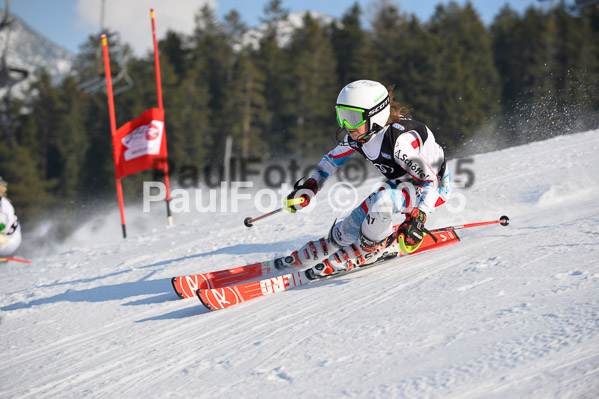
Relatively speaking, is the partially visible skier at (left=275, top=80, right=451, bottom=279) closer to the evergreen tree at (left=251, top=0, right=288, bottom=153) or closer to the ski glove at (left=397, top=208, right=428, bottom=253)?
the ski glove at (left=397, top=208, right=428, bottom=253)

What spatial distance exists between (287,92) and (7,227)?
93.3 ft

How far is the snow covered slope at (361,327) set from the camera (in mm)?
Answer: 2219

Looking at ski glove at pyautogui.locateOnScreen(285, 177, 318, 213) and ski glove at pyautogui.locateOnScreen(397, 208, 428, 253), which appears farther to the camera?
ski glove at pyautogui.locateOnScreen(285, 177, 318, 213)

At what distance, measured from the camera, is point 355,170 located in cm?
1720

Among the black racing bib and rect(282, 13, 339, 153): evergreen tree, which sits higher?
rect(282, 13, 339, 153): evergreen tree

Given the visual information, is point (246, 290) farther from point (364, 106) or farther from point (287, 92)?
point (287, 92)

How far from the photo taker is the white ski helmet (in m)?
3.90

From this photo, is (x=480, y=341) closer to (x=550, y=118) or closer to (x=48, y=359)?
(x=48, y=359)

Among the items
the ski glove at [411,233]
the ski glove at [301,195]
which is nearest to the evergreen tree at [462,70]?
the ski glove at [301,195]

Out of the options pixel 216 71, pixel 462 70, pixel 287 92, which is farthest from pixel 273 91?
pixel 462 70

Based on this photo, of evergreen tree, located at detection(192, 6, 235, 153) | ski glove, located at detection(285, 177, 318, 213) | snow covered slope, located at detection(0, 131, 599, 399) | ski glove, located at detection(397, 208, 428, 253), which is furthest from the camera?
evergreen tree, located at detection(192, 6, 235, 153)

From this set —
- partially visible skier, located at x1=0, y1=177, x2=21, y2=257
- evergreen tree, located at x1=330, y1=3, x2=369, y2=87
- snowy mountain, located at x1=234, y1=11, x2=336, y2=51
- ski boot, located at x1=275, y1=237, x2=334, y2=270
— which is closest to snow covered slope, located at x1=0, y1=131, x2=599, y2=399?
ski boot, located at x1=275, y1=237, x2=334, y2=270

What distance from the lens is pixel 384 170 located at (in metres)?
4.26

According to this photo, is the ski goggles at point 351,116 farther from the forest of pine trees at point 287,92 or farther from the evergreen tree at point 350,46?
the evergreen tree at point 350,46
